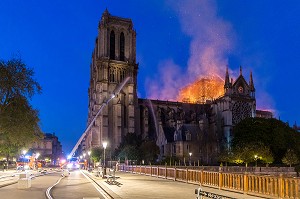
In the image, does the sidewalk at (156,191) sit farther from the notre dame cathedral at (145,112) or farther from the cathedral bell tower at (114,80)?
the cathedral bell tower at (114,80)

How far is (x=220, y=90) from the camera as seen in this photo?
150500mm

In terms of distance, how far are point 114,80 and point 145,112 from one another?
45.6 feet

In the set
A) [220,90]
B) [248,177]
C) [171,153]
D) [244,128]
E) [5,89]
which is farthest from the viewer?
[220,90]

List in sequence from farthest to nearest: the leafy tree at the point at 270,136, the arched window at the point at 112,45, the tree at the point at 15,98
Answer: the arched window at the point at 112,45
the leafy tree at the point at 270,136
the tree at the point at 15,98

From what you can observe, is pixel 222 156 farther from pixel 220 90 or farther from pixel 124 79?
pixel 220 90

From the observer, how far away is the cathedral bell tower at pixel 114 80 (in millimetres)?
112688

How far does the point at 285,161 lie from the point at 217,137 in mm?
31294

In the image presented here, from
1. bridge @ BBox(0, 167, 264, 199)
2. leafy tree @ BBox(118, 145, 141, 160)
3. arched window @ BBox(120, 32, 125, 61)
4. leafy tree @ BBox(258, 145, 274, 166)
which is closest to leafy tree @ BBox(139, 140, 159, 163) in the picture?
leafy tree @ BBox(118, 145, 141, 160)

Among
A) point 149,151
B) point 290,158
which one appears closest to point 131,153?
point 149,151

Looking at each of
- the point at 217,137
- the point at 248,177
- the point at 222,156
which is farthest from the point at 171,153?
the point at 248,177

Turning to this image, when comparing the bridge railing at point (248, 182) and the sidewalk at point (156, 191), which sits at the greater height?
the bridge railing at point (248, 182)

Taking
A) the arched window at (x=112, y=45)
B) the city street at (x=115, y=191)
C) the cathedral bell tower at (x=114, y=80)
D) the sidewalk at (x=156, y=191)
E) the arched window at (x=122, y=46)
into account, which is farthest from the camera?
the arched window at (x=122, y=46)

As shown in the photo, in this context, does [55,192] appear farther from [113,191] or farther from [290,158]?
[290,158]

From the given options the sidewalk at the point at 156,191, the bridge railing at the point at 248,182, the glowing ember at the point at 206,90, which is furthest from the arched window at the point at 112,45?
the sidewalk at the point at 156,191
